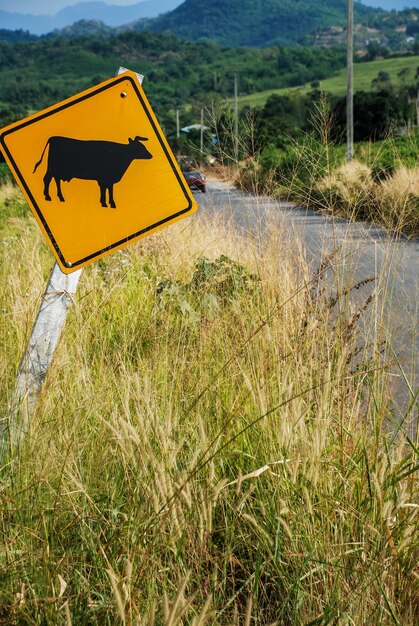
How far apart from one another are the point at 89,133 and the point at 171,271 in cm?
327

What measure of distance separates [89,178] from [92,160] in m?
0.06

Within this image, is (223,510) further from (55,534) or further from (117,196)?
(117,196)

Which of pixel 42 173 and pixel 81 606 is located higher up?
pixel 42 173

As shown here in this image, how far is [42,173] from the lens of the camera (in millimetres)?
2713

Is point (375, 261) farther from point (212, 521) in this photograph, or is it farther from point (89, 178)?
point (212, 521)

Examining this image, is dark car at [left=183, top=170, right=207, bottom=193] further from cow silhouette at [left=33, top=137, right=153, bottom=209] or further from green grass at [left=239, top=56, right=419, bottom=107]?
green grass at [left=239, top=56, right=419, bottom=107]

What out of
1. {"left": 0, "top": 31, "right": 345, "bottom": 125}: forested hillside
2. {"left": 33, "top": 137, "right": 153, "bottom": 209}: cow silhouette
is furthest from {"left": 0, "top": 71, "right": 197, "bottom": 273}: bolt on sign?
{"left": 0, "top": 31, "right": 345, "bottom": 125}: forested hillside

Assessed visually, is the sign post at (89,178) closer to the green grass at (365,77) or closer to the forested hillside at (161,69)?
the forested hillside at (161,69)

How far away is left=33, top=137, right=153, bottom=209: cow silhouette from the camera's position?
2.63 metres

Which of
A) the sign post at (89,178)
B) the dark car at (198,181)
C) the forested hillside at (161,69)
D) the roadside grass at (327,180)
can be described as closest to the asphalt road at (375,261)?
the roadside grass at (327,180)

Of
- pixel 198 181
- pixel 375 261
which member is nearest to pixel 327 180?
pixel 375 261

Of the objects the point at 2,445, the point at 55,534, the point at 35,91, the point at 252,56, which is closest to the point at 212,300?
the point at 2,445

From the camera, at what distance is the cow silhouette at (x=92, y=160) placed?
8.63ft

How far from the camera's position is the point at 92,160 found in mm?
2703
